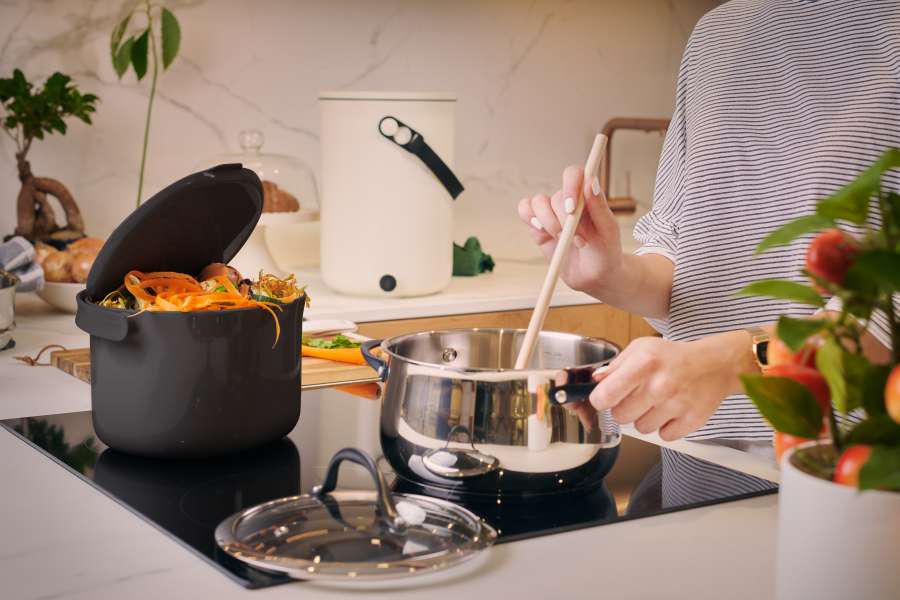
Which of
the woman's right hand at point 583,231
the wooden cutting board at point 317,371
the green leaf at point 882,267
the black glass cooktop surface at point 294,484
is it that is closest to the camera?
the green leaf at point 882,267

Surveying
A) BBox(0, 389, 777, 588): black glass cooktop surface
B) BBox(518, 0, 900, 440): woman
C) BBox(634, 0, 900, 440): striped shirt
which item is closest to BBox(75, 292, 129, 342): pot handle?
BBox(0, 389, 777, 588): black glass cooktop surface

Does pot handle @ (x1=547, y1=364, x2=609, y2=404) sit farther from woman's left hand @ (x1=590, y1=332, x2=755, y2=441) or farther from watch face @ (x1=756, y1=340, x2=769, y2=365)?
watch face @ (x1=756, y1=340, x2=769, y2=365)

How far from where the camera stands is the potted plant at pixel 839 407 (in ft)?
1.64

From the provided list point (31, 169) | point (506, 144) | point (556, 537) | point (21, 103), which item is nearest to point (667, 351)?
point (556, 537)

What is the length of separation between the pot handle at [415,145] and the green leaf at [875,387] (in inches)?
64.5

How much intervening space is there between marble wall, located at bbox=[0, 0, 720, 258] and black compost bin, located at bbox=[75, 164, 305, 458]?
140 centimetres

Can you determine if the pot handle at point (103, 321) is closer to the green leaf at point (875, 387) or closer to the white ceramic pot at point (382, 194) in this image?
the green leaf at point (875, 387)

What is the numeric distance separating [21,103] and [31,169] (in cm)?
21

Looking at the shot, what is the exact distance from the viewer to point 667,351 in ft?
3.09

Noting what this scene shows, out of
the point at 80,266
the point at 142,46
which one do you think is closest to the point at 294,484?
the point at 80,266

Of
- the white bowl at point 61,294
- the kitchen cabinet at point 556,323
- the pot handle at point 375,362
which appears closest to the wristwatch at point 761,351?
the pot handle at point 375,362

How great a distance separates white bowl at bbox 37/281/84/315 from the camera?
1.95 m

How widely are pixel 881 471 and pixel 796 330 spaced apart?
0.24 feet

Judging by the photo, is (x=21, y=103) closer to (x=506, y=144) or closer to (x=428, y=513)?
(x=506, y=144)
